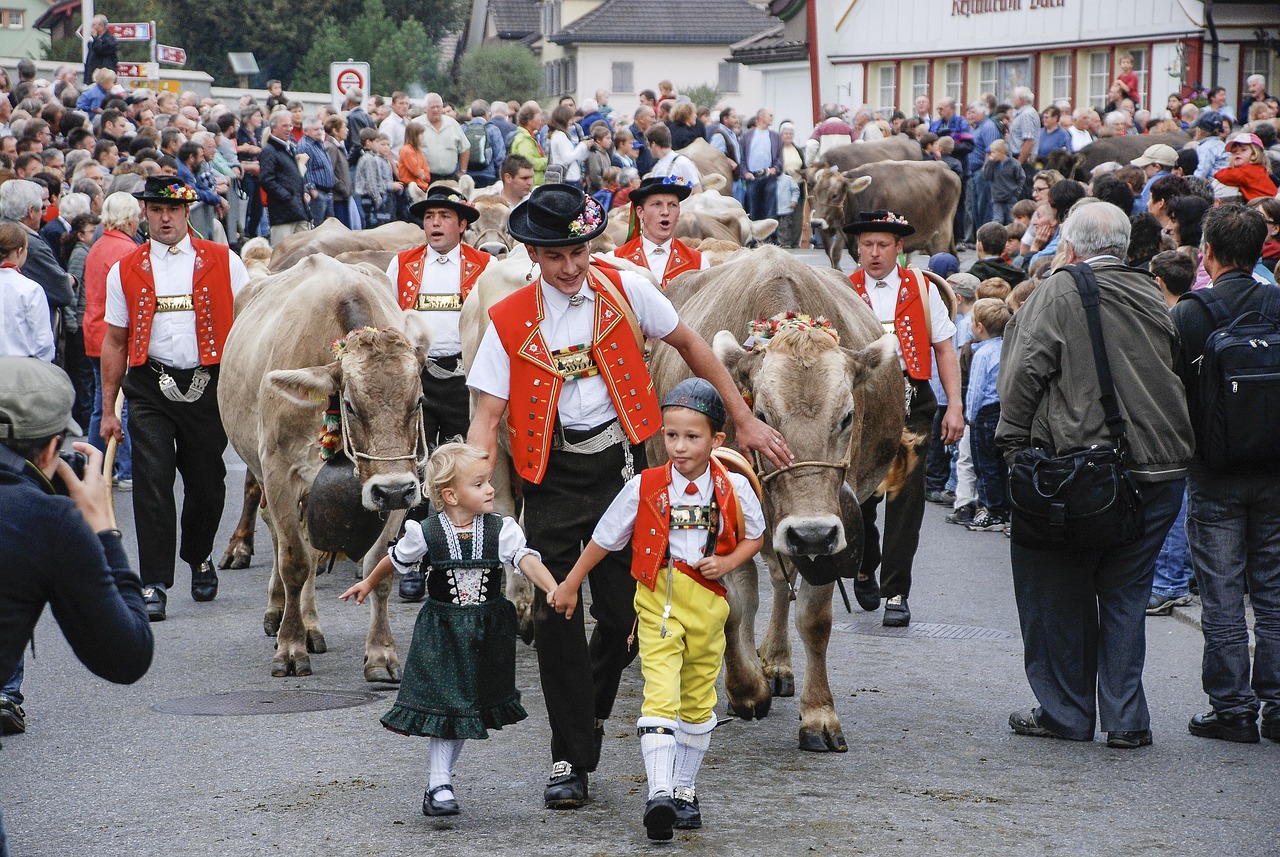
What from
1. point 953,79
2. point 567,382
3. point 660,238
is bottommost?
point 567,382

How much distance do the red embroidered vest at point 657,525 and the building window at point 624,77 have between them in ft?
233

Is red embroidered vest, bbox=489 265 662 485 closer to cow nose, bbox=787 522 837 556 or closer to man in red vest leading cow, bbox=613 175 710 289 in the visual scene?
cow nose, bbox=787 522 837 556

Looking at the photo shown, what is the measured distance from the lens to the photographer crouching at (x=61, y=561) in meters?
3.77

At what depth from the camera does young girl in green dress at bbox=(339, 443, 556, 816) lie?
5.84 meters

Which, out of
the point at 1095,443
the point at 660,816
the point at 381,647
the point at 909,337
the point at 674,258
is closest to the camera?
the point at 660,816

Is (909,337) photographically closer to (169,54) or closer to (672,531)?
(672,531)

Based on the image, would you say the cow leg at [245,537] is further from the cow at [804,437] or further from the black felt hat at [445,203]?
the cow at [804,437]

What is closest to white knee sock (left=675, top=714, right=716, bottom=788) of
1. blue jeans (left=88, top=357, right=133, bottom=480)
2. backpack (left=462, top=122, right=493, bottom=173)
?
blue jeans (left=88, top=357, right=133, bottom=480)

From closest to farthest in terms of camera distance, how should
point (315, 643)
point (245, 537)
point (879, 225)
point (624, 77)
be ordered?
point (315, 643)
point (879, 225)
point (245, 537)
point (624, 77)

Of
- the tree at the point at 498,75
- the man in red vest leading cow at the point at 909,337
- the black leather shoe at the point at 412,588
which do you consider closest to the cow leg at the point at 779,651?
the man in red vest leading cow at the point at 909,337

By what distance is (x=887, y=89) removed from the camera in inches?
1683

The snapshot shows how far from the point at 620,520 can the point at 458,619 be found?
70cm

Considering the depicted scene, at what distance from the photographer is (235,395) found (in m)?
9.32

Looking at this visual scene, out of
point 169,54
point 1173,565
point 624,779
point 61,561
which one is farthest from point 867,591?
point 169,54
